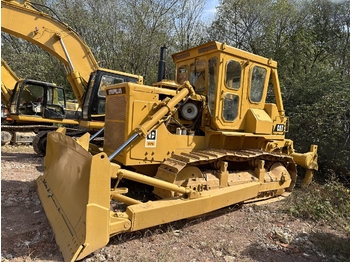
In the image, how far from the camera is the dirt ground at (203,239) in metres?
3.24

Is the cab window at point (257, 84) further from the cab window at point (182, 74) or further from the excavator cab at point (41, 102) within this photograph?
the excavator cab at point (41, 102)

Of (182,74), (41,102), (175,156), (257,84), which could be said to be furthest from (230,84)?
(41,102)

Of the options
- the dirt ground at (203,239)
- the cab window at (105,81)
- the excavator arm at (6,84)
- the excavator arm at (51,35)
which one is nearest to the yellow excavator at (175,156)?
the dirt ground at (203,239)

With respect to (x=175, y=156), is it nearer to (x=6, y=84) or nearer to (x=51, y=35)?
(x=51, y=35)

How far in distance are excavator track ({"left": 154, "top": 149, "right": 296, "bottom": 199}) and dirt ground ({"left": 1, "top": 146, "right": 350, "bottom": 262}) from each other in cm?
52

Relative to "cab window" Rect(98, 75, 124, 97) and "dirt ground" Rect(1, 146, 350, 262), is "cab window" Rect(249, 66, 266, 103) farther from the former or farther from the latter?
"cab window" Rect(98, 75, 124, 97)

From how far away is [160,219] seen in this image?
3.55 metres

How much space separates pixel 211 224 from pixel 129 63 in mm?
15305

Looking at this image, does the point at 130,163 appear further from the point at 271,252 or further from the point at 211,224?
the point at 271,252

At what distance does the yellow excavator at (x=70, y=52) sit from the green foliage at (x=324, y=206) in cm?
518

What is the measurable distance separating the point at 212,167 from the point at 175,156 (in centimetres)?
77

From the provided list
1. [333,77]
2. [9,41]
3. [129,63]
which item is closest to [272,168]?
[333,77]

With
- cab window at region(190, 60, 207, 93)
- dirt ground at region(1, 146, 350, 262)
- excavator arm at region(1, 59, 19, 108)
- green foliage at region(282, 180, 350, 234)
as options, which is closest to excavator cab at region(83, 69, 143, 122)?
cab window at region(190, 60, 207, 93)

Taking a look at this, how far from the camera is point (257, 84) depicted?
5598 millimetres
